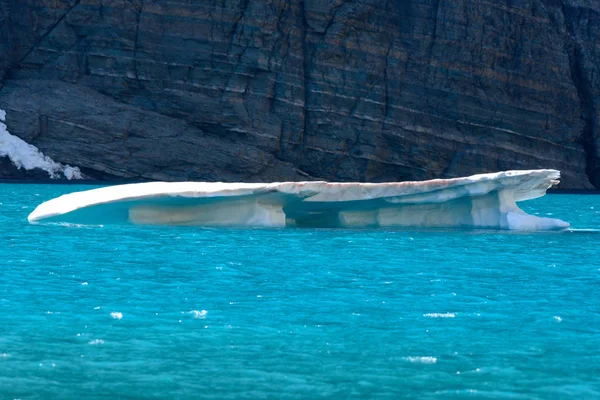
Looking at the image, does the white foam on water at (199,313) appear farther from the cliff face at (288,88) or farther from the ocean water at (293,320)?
the cliff face at (288,88)

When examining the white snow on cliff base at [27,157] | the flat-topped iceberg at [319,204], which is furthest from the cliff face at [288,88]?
the flat-topped iceberg at [319,204]

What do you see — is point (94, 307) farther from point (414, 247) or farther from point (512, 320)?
point (414, 247)

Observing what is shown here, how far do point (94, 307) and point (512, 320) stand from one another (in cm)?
449

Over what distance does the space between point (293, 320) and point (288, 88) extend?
41.9 m

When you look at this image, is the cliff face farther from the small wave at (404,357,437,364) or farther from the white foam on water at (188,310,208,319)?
the small wave at (404,357,437,364)

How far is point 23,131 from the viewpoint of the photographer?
4844 centimetres

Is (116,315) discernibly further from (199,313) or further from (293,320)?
(293,320)

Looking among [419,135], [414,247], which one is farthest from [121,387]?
[419,135]

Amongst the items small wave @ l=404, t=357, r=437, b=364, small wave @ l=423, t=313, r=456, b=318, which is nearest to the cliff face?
small wave @ l=423, t=313, r=456, b=318

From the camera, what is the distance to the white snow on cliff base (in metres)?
48.1

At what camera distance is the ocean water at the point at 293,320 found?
25.8 feet

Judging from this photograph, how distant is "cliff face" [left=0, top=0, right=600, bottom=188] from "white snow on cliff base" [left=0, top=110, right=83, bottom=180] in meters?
0.38

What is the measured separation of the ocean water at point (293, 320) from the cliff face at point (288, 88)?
105ft

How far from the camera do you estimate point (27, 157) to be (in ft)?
158
